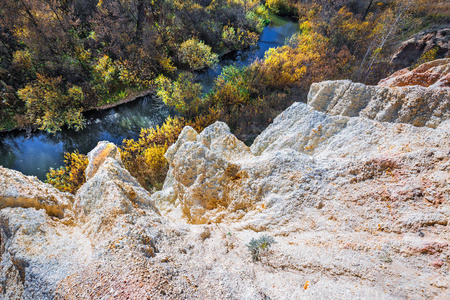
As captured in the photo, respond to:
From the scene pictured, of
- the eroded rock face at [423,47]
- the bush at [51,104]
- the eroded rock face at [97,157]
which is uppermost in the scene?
the bush at [51,104]

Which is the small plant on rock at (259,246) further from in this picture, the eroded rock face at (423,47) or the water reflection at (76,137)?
the eroded rock face at (423,47)

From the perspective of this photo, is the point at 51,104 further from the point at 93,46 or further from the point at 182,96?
the point at 182,96

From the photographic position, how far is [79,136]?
45.9 ft

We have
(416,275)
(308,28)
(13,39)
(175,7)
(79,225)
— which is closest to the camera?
(416,275)

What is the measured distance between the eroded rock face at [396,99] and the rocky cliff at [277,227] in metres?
0.04

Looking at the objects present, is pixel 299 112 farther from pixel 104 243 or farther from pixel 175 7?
pixel 175 7

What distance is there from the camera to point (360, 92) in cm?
580

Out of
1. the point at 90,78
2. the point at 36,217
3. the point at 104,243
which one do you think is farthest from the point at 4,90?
the point at 104,243

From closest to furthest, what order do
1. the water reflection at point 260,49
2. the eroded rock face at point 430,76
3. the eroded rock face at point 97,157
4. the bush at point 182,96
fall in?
the eroded rock face at point 430,76, the eroded rock face at point 97,157, the bush at point 182,96, the water reflection at point 260,49

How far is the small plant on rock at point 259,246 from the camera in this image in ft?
10.0

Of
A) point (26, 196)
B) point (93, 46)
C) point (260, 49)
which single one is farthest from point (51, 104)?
point (260, 49)

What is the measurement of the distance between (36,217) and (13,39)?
20.1 metres

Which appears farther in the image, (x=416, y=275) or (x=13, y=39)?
(x=13, y=39)

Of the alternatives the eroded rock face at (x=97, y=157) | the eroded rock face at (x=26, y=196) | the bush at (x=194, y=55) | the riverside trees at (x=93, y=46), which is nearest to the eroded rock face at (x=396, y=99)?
the eroded rock face at (x=97, y=157)
